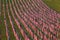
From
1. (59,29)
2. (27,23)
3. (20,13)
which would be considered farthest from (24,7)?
(59,29)

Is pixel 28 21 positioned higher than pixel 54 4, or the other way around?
pixel 54 4

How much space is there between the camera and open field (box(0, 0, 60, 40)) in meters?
30.1

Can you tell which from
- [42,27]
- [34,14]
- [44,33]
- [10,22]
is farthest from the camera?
[34,14]

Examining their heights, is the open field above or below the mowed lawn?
below

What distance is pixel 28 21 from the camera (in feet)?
117

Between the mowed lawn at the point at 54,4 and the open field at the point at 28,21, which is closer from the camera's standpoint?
the open field at the point at 28,21

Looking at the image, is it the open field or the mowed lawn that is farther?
the mowed lawn

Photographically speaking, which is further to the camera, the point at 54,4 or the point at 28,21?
the point at 54,4

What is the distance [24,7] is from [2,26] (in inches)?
511

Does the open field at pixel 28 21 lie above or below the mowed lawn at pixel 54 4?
below

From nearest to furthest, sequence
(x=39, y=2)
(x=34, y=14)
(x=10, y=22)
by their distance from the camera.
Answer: (x=10, y=22) < (x=34, y=14) < (x=39, y=2)

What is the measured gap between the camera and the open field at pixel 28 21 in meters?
30.1

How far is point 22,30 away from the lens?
3141 cm

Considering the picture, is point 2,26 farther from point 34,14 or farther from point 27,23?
point 34,14
